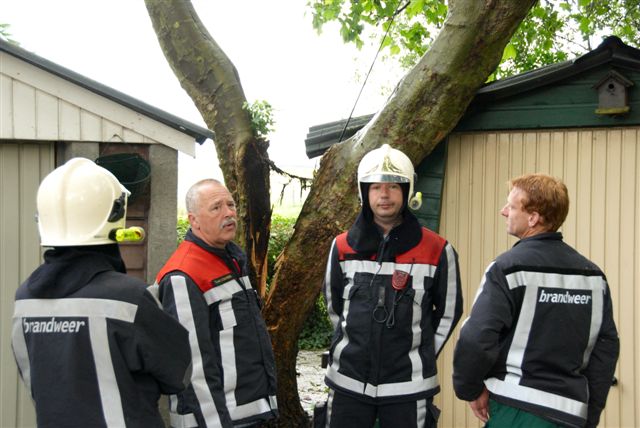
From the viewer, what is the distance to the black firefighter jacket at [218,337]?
3.20 m

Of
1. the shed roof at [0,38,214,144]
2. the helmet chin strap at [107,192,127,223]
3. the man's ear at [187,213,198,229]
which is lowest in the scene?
the man's ear at [187,213,198,229]

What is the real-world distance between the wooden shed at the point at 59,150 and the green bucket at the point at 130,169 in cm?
1

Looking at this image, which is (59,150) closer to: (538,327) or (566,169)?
(538,327)

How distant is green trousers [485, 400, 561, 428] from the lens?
322 cm

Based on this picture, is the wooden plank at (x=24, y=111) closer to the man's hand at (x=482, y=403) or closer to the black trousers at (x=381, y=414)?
the black trousers at (x=381, y=414)

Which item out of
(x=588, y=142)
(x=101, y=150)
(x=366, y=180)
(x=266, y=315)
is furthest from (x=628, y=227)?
(x=101, y=150)

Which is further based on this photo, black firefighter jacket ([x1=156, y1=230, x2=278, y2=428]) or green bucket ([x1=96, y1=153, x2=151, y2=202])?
green bucket ([x1=96, y1=153, x2=151, y2=202])

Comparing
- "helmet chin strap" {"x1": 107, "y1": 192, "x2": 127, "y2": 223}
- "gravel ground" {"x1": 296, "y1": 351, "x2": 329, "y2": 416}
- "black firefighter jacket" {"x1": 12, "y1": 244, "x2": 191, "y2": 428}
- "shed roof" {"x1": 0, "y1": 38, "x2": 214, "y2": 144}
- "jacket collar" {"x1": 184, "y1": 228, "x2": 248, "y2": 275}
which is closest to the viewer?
"black firefighter jacket" {"x1": 12, "y1": 244, "x2": 191, "y2": 428}

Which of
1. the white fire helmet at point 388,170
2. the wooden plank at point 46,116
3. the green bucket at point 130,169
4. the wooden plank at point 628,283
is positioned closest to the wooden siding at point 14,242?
the wooden plank at point 46,116

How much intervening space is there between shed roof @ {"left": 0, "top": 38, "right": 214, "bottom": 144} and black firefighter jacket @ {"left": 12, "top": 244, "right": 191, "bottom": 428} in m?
2.09

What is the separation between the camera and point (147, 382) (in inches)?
105

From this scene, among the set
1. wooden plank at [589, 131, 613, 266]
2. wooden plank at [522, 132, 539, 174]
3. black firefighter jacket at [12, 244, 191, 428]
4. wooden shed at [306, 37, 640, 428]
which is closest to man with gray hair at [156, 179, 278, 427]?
black firefighter jacket at [12, 244, 191, 428]

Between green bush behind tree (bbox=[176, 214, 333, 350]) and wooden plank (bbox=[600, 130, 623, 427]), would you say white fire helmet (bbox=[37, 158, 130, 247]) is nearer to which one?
wooden plank (bbox=[600, 130, 623, 427])

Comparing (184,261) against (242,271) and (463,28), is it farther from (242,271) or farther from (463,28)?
(463,28)
